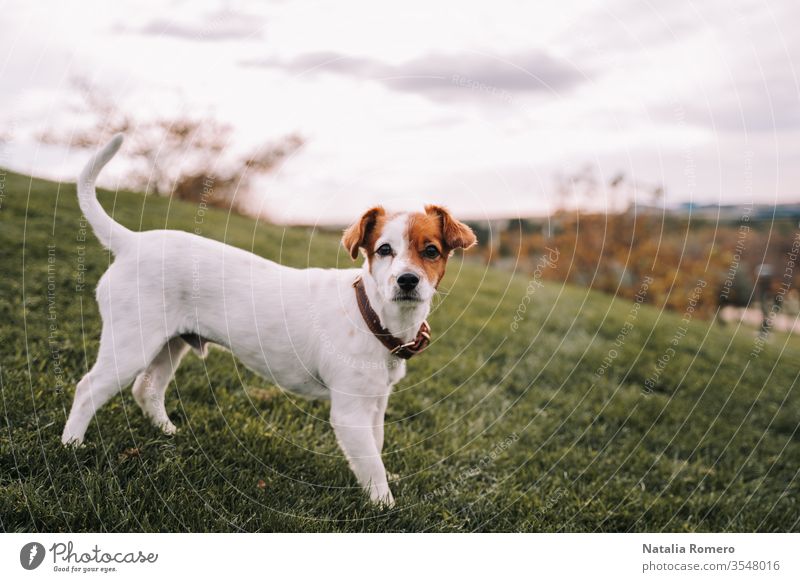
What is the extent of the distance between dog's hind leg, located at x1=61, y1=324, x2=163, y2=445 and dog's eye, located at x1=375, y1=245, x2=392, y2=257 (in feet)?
5.70

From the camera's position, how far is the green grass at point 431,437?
388cm

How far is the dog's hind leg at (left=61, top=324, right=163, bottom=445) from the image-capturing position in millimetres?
4086

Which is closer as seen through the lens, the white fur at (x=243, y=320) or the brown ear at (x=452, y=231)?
the brown ear at (x=452, y=231)

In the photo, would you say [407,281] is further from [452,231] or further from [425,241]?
[452,231]

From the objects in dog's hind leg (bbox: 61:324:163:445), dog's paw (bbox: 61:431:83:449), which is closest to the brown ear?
dog's hind leg (bbox: 61:324:163:445)

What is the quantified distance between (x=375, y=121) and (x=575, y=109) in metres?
2.19

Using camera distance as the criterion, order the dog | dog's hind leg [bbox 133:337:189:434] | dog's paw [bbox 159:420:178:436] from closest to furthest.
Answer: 1. the dog
2. dog's paw [bbox 159:420:178:436]
3. dog's hind leg [bbox 133:337:189:434]

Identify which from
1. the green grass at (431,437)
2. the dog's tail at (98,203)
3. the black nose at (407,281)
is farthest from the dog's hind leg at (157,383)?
the black nose at (407,281)

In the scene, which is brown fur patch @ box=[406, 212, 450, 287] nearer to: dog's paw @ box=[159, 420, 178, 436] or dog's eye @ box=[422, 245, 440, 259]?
dog's eye @ box=[422, 245, 440, 259]

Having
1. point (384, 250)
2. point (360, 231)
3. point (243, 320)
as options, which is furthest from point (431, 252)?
point (243, 320)

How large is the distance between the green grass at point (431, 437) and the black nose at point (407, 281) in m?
1.66

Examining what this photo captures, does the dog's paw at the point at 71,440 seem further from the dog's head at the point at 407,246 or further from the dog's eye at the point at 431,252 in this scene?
the dog's eye at the point at 431,252

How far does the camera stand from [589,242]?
725 inches
